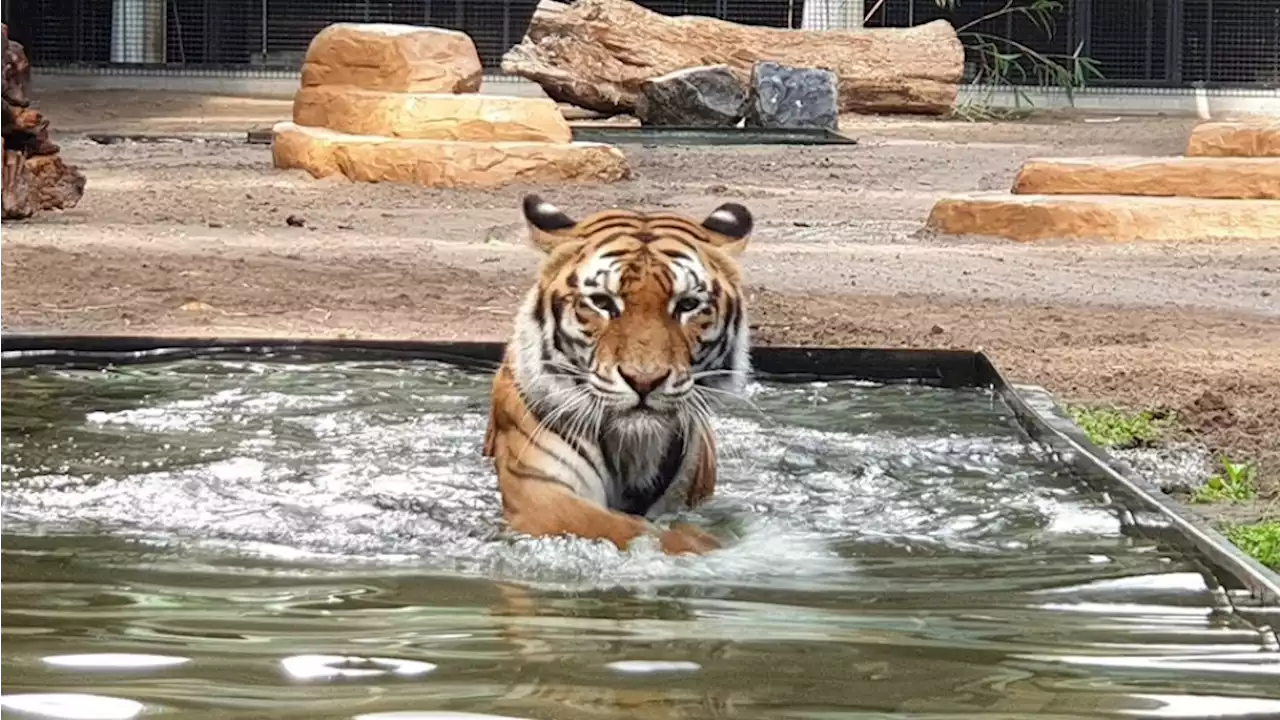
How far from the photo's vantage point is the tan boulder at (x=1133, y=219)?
403 inches

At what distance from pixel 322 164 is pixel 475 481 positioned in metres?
8.95

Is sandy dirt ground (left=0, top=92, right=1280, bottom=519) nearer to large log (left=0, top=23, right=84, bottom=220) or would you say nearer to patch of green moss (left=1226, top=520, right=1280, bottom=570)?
large log (left=0, top=23, right=84, bottom=220)

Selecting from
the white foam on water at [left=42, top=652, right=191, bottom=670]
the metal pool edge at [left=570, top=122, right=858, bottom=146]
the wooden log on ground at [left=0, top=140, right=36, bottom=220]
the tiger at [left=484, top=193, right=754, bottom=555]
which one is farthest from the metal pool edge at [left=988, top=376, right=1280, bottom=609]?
the metal pool edge at [left=570, top=122, right=858, bottom=146]

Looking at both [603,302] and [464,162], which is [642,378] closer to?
[603,302]

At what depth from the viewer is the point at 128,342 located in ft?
20.3

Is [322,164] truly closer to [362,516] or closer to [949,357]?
[949,357]

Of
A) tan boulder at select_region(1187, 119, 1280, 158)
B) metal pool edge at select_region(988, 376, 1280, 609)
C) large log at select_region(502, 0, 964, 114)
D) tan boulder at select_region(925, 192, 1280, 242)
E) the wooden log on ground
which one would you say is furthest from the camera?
large log at select_region(502, 0, 964, 114)

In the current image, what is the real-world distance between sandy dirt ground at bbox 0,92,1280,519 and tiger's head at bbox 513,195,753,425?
54.2 inches

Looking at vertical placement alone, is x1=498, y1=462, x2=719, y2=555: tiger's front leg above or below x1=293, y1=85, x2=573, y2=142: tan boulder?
below

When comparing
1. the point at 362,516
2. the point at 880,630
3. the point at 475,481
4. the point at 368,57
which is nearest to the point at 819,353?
the point at 475,481

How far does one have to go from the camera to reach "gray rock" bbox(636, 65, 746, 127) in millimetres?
18031

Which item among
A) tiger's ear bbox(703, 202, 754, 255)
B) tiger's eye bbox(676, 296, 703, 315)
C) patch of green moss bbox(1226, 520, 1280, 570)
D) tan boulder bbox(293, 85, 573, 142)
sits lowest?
patch of green moss bbox(1226, 520, 1280, 570)

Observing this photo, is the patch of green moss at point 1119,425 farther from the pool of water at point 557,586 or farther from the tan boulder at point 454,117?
the tan boulder at point 454,117

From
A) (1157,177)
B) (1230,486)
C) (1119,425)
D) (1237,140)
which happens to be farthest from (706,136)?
(1230,486)
